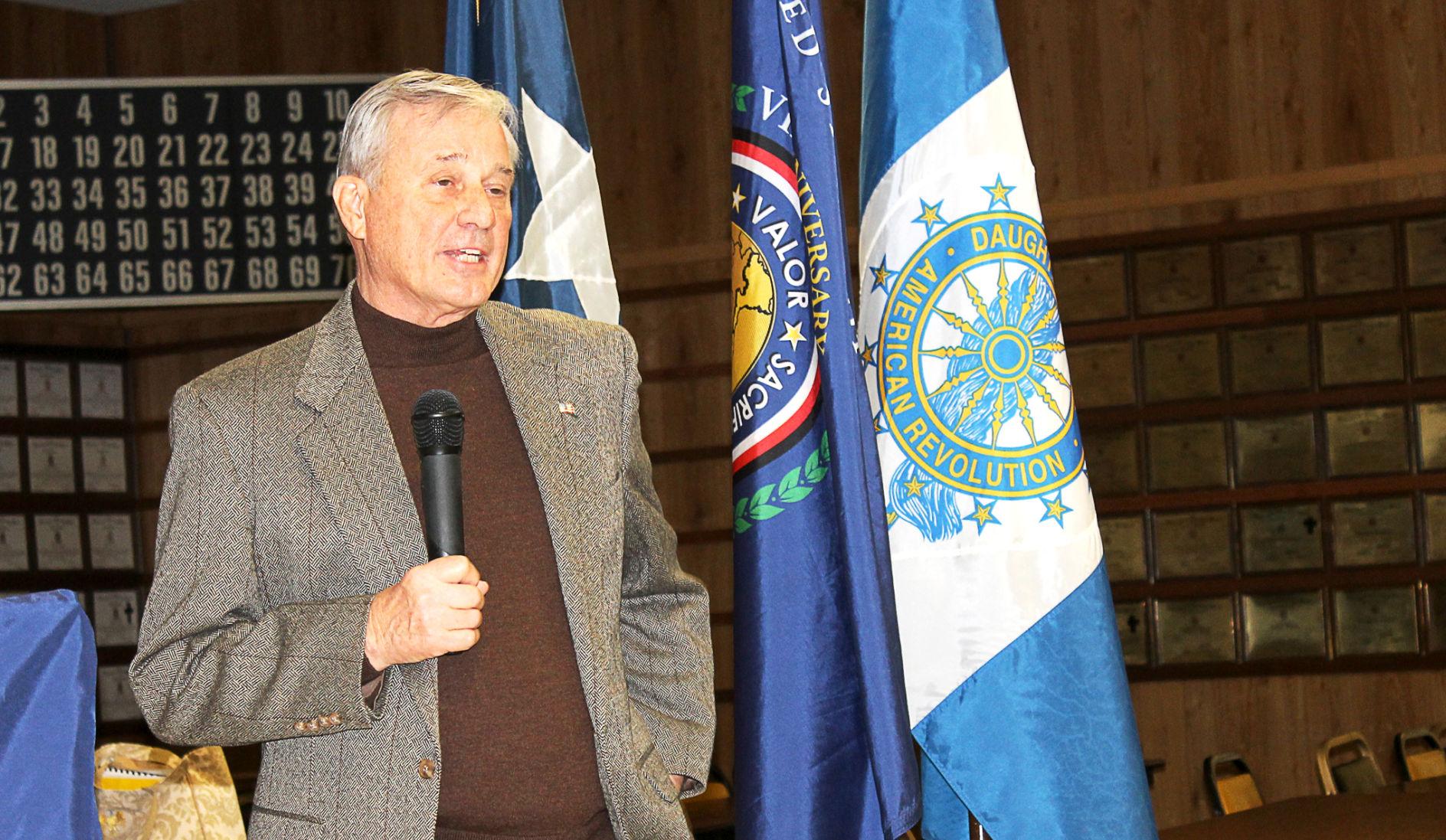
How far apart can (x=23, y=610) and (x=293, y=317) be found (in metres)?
6.99

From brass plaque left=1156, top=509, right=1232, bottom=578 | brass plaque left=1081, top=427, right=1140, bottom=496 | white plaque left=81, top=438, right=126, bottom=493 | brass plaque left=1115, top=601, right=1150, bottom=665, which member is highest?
white plaque left=81, top=438, right=126, bottom=493

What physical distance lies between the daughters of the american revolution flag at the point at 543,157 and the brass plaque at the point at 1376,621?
4367mm

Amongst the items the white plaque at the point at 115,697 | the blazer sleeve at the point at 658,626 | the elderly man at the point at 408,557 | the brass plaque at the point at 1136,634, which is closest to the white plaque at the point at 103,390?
the white plaque at the point at 115,697

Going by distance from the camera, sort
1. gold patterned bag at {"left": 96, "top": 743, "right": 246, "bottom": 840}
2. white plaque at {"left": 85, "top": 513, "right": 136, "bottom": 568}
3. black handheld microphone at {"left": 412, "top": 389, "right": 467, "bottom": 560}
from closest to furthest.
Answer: black handheld microphone at {"left": 412, "top": 389, "right": 467, "bottom": 560} < gold patterned bag at {"left": 96, "top": 743, "right": 246, "bottom": 840} < white plaque at {"left": 85, "top": 513, "right": 136, "bottom": 568}

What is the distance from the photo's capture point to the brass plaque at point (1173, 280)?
6.53 m

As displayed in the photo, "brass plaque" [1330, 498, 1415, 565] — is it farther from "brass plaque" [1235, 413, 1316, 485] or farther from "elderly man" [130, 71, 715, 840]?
"elderly man" [130, 71, 715, 840]

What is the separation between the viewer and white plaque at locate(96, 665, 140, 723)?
313 inches

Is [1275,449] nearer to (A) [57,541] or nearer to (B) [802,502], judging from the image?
(B) [802,502]

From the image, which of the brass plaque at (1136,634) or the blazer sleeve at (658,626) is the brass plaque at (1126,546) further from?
the blazer sleeve at (658,626)

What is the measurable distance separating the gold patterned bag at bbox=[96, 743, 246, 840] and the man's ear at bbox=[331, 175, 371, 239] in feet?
4.04

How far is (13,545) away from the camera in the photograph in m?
7.75

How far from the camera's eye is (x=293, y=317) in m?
7.93

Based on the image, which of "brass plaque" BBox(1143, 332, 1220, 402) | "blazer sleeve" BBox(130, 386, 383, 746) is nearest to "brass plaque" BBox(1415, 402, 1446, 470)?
"brass plaque" BBox(1143, 332, 1220, 402)

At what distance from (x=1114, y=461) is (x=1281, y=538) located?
72 cm
